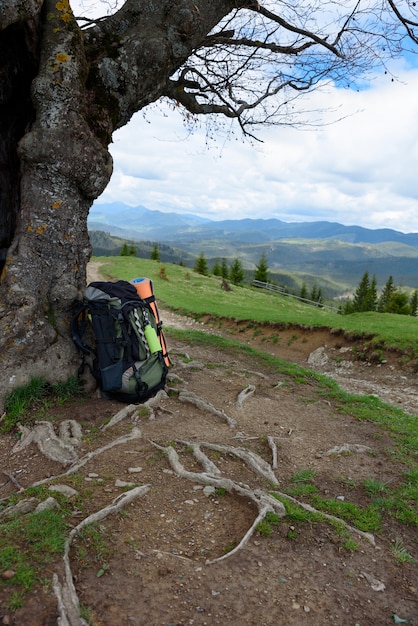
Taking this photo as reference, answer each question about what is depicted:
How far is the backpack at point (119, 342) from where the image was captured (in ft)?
23.7

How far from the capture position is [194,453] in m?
5.81

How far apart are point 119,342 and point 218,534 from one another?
12.4ft

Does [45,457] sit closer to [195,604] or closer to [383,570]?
[195,604]

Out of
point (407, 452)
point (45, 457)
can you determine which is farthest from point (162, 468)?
point (407, 452)

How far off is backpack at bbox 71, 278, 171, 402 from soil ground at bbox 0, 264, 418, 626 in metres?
0.44

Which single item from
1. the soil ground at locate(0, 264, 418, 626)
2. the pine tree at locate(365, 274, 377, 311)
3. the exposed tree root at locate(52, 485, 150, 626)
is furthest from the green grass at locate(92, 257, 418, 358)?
the pine tree at locate(365, 274, 377, 311)

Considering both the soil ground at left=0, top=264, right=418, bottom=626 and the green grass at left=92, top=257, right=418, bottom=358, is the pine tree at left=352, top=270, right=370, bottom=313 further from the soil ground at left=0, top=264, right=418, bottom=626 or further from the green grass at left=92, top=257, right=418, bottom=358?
the soil ground at left=0, top=264, right=418, bottom=626

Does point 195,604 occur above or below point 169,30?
below

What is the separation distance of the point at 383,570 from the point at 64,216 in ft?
21.8

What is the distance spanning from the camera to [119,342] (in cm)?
723

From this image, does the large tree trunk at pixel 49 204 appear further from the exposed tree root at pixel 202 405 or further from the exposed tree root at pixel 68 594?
the exposed tree root at pixel 68 594

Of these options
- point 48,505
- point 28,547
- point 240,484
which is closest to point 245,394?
point 240,484

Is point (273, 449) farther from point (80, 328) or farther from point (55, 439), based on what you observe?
point (80, 328)

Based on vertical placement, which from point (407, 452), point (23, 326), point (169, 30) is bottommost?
point (407, 452)
